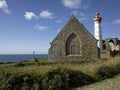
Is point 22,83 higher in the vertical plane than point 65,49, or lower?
lower

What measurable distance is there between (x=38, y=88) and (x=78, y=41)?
23.3 meters

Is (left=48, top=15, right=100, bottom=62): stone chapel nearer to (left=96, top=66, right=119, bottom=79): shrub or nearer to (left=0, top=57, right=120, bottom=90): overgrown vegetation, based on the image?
(left=96, top=66, right=119, bottom=79): shrub

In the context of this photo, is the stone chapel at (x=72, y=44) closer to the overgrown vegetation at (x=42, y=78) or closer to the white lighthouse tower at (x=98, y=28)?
the white lighthouse tower at (x=98, y=28)

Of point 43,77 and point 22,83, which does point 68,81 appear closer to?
point 43,77

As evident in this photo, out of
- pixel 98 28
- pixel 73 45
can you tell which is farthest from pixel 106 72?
pixel 98 28

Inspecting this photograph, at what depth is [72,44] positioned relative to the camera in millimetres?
35125

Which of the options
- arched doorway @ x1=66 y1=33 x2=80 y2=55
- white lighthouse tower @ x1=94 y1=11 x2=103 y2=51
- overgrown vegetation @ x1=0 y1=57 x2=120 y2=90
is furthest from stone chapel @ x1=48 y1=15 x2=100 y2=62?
overgrown vegetation @ x1=0 y1=57 x2=120 y2=90

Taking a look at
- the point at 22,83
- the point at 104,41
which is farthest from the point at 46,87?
the point at 104,41

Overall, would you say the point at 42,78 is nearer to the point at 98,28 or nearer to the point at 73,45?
the point at 73,45

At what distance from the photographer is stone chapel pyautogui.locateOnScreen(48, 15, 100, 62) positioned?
34.2 meters

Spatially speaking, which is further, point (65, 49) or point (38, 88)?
point (65, 49)

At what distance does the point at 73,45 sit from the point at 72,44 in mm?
229

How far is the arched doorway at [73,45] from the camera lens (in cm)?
3491

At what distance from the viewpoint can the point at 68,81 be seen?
13539 millimetres
